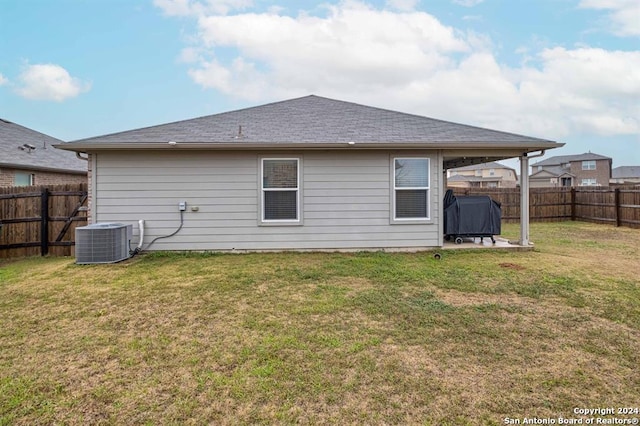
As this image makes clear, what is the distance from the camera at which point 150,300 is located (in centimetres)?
434

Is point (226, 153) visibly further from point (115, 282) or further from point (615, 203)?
point (615, 203)

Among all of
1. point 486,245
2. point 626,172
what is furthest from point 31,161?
point 626,172

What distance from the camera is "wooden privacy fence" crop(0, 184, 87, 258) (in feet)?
24.7

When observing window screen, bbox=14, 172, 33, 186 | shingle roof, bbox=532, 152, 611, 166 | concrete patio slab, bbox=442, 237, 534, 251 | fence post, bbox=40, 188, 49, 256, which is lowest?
concrete patio slab, bbox=442, 237, 534, 251

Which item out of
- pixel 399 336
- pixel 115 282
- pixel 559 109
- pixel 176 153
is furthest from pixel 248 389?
pixel 559 109

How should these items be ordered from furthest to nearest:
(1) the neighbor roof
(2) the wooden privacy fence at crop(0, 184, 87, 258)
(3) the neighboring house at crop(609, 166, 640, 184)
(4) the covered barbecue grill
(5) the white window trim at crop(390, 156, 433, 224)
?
(3) the neighboring house at crop(609, 166, 640, 184) → (4) the covered barbecue grill → (2) the wooden privacy fence at crop(0, 184, 87, 258) → (5) the white window trim at crop(390, 156, 433, 224) → (1) the neighbor roof

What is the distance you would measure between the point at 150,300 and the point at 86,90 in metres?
16.3

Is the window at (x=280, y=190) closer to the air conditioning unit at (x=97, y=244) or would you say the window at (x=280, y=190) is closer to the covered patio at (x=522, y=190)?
the air conditioning unit at (x=97, y=244)

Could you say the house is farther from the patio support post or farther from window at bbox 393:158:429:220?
the patio support post

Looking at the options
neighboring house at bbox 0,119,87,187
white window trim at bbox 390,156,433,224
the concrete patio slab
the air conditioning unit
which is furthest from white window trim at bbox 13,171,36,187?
the concrete patio slab

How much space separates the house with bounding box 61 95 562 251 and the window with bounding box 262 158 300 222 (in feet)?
0.07

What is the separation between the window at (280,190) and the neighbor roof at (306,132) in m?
0.55

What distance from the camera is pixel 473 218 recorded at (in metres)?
8.02

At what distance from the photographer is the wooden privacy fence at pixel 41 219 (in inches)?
297
